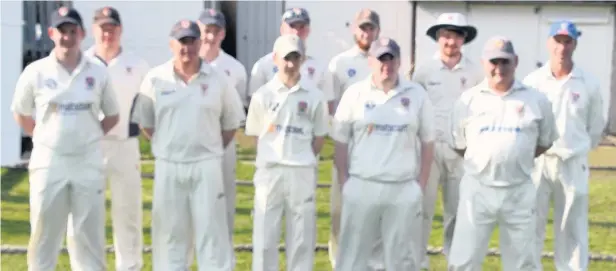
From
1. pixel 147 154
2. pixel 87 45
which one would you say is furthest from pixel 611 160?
pixel 87 45

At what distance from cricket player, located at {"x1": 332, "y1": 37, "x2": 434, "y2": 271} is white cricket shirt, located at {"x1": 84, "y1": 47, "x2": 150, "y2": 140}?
1398 millimetres

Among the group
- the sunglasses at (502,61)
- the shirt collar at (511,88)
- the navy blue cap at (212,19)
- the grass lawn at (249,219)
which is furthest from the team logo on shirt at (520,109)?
the navy blue cap at (212,19)

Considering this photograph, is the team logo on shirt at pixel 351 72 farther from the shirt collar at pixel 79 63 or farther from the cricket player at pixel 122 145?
the shirt collar at pixel 79 63

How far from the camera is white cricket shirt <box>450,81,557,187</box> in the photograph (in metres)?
5.39

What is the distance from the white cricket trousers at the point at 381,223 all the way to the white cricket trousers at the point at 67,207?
1.51 meters

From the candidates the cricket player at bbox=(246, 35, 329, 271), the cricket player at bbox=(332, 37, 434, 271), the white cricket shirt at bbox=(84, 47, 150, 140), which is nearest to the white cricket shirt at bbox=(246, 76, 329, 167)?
the cricket player at bbox=(246, 35, 329, 271)

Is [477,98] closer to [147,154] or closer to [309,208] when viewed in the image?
[309,208]

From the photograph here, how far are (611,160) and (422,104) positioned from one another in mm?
7383

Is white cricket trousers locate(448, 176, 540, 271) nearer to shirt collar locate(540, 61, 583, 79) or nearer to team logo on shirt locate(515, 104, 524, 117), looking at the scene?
team logo on shirt locate(515, 104, 524, 117)

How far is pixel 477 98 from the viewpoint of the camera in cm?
553

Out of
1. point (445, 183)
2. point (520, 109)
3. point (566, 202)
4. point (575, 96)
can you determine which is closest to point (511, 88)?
point (520, 109)

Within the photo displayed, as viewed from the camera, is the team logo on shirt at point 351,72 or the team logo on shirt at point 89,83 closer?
the team logo on shirt at point 89,83

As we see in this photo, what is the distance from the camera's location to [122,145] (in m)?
6.06

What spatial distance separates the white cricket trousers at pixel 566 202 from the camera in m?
6.05
